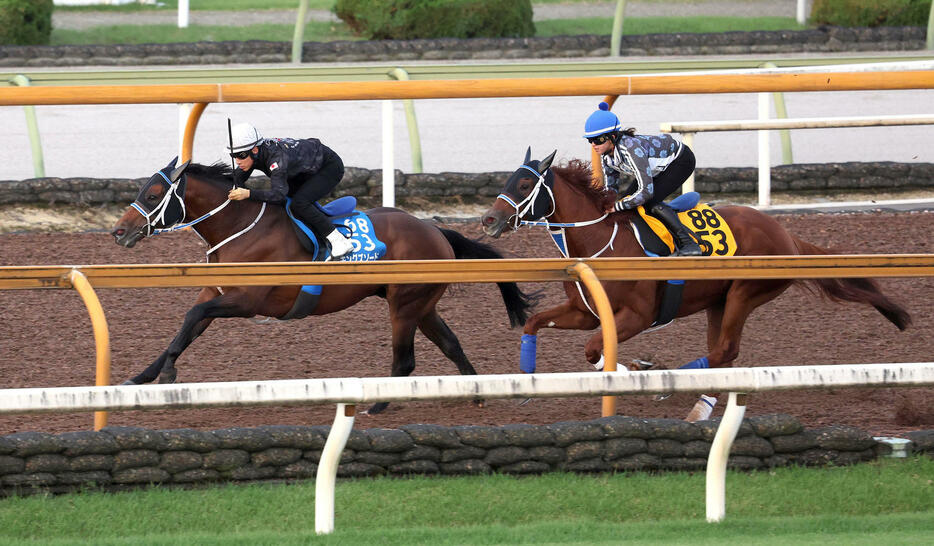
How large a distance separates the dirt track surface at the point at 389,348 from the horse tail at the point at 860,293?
1.19ft

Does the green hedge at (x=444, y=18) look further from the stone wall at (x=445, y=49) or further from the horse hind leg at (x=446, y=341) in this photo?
the horse hind leg at (x=446, y=341)

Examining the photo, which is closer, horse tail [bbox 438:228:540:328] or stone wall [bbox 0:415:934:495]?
stone wall [bbox 0:415:934:495]

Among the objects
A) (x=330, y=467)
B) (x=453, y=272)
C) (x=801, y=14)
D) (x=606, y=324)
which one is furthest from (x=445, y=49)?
(x=330, y=467)

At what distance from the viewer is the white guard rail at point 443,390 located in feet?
14.3

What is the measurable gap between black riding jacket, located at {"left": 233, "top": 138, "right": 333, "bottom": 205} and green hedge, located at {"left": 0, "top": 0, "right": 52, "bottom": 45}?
12.0 m

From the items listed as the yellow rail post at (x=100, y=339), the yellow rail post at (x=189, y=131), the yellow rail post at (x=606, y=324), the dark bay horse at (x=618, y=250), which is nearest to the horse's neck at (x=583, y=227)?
the dark bay horse at (x=618, y=250)

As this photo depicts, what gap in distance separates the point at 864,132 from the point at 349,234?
10453 millimetres

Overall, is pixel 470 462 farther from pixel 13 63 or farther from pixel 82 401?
pixel 13 63

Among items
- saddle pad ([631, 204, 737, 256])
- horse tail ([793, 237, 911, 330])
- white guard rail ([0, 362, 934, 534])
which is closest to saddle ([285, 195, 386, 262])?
saddle pad ([631, 204, 737, 256])

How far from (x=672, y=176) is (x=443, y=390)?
2.91 meters

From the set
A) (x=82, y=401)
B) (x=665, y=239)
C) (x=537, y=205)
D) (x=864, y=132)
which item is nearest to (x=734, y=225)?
(x=665, y=239)

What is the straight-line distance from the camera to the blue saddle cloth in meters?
6.83

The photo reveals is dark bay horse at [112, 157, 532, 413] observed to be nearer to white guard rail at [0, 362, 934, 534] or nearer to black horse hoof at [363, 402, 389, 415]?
black horse hoof at [363, 402, 389, 415]

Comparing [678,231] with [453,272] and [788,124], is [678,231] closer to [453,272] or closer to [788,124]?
[453,272]
